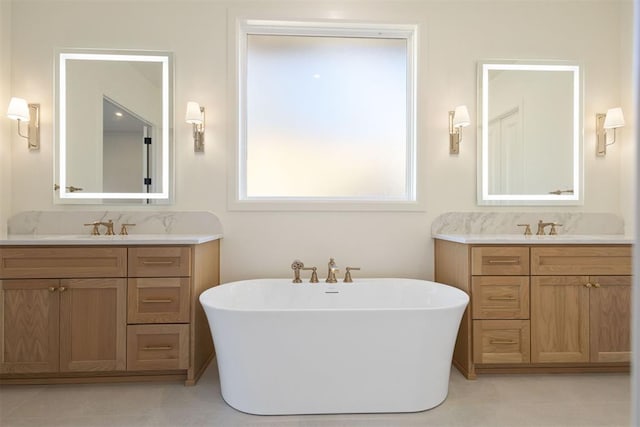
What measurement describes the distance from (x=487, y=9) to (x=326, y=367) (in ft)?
8.71

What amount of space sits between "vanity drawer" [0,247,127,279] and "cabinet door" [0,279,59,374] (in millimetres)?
54

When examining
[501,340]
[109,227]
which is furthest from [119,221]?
[501,340]

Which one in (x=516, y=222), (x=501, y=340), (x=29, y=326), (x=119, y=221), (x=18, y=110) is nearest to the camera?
(x=29, y=326)

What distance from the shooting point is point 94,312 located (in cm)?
177

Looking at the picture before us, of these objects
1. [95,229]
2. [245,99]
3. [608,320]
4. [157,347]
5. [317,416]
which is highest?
[245,99]

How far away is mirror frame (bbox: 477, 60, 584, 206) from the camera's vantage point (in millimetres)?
2348

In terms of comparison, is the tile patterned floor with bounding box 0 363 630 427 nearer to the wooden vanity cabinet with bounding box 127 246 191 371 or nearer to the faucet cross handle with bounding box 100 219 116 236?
the wooden vanity cabinet with bounding box 127 246 191 371

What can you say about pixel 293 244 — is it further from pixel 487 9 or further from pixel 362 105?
pixel 487 9

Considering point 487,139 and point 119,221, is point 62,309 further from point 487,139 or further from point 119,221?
point 487,139

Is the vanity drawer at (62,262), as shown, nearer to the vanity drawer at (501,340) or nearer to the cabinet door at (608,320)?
the vanity drawer at (501,340)

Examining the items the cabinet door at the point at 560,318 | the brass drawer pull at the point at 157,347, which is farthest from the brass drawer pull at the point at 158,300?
the cabinet door at the point at 560,318

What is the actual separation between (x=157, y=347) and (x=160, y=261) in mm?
479

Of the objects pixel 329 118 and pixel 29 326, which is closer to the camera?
pixel 29 326

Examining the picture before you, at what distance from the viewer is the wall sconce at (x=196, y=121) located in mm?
2150
